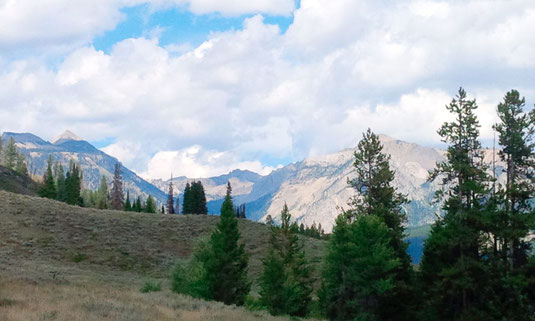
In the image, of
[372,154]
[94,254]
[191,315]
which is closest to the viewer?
[191,315]

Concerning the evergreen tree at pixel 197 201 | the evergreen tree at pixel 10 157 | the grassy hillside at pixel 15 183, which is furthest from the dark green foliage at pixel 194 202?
the evergreen tree at pixel 10 157

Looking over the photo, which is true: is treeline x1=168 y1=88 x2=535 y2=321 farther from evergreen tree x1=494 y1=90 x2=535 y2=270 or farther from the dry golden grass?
the dry golden grass

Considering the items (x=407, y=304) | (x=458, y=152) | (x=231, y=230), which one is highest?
(x=458, y=152)

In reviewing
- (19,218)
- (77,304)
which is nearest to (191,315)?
(77,304)

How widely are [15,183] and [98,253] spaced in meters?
93.3

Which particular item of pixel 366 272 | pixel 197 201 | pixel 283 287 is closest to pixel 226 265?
pixel 283 287

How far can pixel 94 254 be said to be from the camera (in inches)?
2534

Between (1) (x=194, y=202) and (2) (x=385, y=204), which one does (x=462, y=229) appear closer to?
(2) (x=385, y=204)

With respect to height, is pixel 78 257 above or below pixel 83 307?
below

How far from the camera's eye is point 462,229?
31031 mm

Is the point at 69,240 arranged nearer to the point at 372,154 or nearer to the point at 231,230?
the point at 231,230

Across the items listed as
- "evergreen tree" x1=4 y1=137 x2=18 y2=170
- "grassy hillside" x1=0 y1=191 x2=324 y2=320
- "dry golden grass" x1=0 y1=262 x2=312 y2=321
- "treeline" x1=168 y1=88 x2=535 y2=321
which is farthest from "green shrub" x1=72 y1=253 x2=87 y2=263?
"evergreen tree" x1=4 y1=137 x2=18 y2=170

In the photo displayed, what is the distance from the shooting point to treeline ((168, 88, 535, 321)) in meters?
31.2

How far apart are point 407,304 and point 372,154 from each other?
1182 cm
